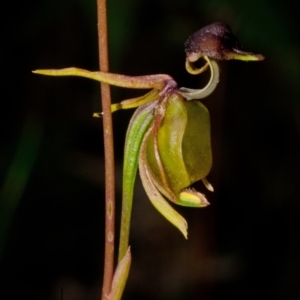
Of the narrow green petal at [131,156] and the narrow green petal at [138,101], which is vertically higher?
the narrow green petal at [138,101]

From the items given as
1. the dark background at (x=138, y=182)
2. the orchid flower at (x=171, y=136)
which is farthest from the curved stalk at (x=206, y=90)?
the dark background at (x=138, y=182)

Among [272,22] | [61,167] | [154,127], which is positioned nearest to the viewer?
[154,127]

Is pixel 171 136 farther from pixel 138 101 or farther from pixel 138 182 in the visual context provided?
pixel 138 182

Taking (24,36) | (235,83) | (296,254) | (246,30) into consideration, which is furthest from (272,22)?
(296,254)

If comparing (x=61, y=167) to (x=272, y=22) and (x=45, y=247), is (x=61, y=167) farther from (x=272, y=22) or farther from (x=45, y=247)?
(x=272, y=22)

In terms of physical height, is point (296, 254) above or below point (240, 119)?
below

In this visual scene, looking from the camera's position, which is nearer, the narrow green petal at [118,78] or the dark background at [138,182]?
the narrow green petal at [118,78]

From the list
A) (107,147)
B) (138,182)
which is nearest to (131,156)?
(107,147)

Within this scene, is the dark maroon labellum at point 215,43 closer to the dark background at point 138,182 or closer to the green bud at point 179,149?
the green bud at point 179,149

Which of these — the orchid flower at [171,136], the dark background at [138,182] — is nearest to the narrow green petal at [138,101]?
the orchid flower at [171,136]
